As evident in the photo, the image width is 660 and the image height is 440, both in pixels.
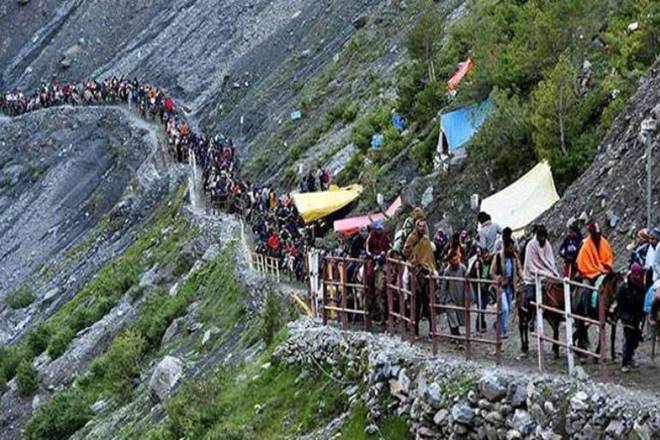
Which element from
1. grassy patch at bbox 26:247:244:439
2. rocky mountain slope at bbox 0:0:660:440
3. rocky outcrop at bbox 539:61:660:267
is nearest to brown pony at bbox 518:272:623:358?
rocky mountain slope at bbox 0:0:660:440

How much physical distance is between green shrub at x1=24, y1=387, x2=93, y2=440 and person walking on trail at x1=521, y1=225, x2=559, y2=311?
59.4 feet

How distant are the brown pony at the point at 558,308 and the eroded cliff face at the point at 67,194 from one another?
33.1 metres

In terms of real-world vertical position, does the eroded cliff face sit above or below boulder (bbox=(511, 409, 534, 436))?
below

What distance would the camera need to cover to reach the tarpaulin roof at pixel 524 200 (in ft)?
89.3

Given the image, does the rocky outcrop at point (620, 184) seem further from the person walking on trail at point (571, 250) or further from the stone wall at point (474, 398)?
the stone wall at point (474, 398)

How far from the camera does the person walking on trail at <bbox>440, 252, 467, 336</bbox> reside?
16781 millimetres

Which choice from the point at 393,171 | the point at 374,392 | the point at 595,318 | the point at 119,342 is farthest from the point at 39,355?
the point at 595,318

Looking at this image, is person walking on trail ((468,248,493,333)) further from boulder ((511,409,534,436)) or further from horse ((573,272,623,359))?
boulder ((511,409,534,436))

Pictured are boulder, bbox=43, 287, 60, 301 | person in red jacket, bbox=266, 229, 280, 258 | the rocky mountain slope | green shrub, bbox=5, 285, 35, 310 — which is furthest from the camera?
green shrub, bbox=5, 285, 35, 310

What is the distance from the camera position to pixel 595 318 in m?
14.3

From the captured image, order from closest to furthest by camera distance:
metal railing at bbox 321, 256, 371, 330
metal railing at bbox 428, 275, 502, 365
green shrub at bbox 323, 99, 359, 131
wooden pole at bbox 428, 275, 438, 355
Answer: metal railing at bbox 428, 275, 502, 365 < wooden pole at bbox 428, 275, 438, 355 < metal railing at bbox 321, 256, 371, 330 < green shrub at bbox 323, 99, 359, 131

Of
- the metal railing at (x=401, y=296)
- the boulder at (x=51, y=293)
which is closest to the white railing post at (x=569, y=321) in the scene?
the metal railing at (x=401, y=296)

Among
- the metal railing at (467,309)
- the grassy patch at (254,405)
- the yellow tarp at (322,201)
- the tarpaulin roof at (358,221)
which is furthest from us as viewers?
the yellow tarp at (322,201)

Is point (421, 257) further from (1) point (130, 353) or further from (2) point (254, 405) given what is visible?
(1) point (130, 353)
